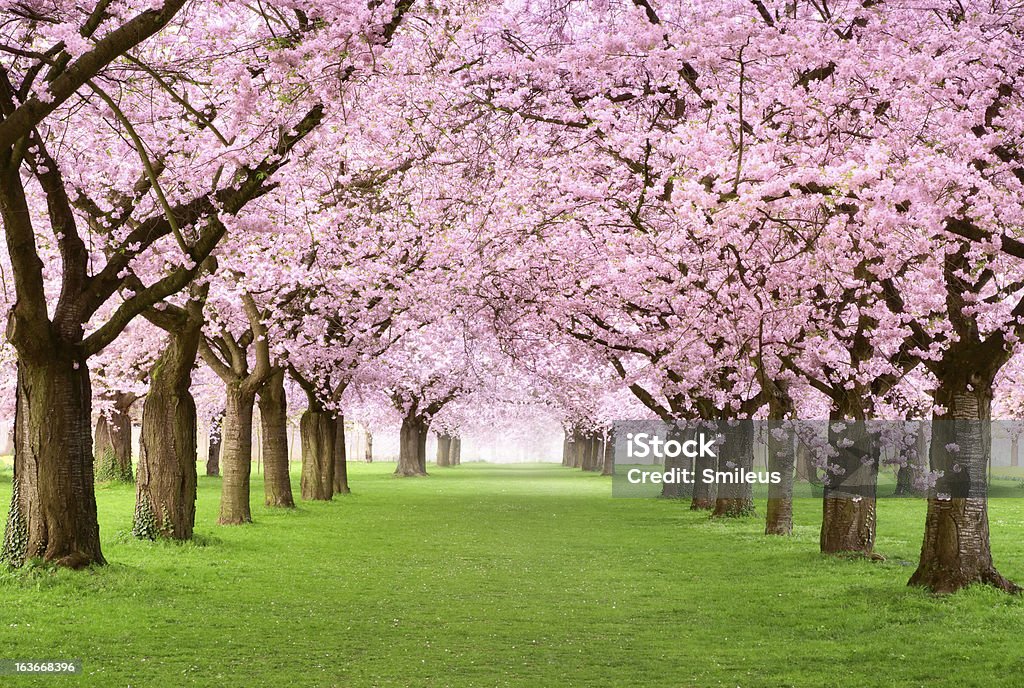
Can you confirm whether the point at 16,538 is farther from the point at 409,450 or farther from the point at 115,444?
the point at 409,450

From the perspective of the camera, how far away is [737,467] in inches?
1276

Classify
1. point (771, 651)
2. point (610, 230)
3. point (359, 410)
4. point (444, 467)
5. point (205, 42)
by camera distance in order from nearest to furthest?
1. point (771, 651)
2. point (205, 42)
3. point (610, 230)
4. point (359, 410)
5. point (444, 467)

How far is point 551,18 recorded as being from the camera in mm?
13719

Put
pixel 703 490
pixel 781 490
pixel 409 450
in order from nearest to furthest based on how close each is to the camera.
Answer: pixel 781 490 < pixel 703 490 < pixel 409 450

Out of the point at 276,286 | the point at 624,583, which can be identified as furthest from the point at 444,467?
the point at 624,583

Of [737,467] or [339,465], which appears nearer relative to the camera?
[737,467]

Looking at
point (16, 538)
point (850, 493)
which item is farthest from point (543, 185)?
point (16, 538)

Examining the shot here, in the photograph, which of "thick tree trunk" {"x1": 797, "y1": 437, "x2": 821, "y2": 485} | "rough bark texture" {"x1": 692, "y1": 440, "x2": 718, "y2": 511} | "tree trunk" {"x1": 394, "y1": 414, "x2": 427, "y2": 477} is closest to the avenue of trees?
"rough bark texture" {"x1": 692, "y1": 440, "x2": 718, "y2": 511}

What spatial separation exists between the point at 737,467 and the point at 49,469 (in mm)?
21373

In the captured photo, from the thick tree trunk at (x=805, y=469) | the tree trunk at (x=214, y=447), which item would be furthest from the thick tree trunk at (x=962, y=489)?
the tree trunk at (x=214, y=447)

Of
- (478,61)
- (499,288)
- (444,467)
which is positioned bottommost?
(444,467)

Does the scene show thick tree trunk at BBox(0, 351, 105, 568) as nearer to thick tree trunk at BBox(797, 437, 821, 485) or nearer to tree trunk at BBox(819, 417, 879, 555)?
tree trunk at BBox(819, 417, 879, 555)

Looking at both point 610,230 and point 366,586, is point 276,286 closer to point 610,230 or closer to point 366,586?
point 610,230

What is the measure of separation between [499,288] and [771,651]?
13422 millimetres
